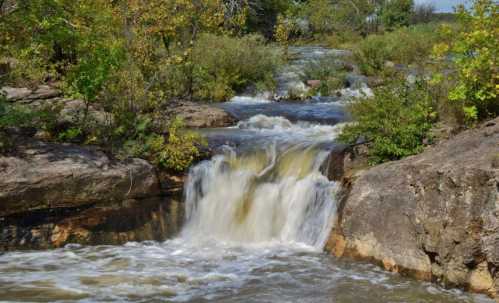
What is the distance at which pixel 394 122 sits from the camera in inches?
348

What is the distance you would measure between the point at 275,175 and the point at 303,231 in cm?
121

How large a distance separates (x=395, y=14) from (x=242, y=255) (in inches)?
1460

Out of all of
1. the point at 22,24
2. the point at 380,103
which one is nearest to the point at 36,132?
the point at 22,24

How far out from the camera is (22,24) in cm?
955

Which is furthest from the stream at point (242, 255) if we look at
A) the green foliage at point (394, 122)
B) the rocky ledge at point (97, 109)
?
the rocky ledge at point (97, 109)

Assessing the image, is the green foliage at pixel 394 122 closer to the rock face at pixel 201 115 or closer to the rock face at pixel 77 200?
the rock face at pixel 77 200

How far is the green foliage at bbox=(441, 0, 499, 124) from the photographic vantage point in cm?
815

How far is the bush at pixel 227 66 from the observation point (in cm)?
1641

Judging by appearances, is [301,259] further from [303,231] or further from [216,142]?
[216,142]

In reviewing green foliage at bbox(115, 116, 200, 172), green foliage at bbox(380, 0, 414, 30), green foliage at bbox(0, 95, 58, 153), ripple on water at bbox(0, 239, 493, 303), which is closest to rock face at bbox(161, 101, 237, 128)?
green foliage at bbox(115, 116, 200, 172)

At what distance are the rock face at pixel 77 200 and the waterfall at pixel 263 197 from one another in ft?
1.60

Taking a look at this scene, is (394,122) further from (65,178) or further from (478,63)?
(65,178)

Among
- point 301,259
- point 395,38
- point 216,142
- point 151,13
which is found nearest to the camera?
point 301,259

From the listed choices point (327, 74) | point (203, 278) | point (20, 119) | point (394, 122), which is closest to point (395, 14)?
point (327, 74)
